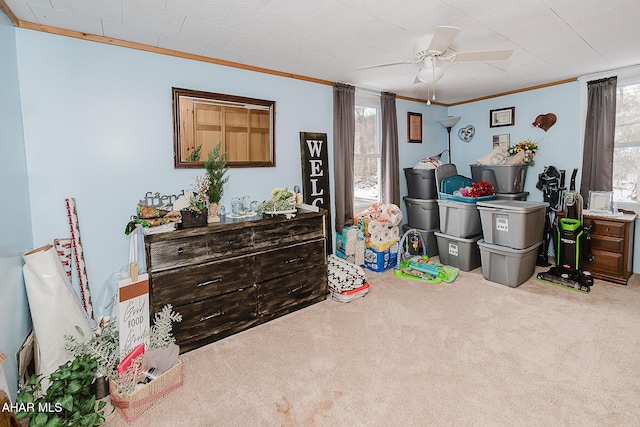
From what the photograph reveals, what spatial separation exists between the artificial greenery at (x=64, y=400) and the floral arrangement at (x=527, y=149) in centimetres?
497

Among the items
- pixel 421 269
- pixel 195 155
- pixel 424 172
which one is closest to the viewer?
pixel 195 155

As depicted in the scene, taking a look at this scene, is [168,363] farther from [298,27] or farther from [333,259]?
[298,27]

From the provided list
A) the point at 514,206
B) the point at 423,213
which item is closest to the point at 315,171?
the point at 423,213

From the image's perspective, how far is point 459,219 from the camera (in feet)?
13.0

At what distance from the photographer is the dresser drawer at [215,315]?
93.1 inches

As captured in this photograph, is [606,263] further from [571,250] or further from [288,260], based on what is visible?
[288,260]

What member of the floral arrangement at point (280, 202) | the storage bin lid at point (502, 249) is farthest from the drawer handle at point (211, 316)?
the storage bin lid at point (502, 249)

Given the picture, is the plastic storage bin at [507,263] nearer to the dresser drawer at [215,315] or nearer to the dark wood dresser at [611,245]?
the dark wood dresser at [611,245]

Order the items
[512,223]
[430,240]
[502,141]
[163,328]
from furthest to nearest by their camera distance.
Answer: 1. [502,141]
2. [430,240]
3. [512,223]
4. [163,328]

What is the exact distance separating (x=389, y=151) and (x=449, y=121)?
1247 millimetres

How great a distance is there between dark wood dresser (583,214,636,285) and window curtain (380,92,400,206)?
218 cm

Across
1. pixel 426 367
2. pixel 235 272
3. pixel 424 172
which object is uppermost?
pixel 424 172

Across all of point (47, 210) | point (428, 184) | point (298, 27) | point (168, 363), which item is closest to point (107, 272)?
point (47, 210)

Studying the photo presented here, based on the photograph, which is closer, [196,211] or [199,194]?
[196,211]
